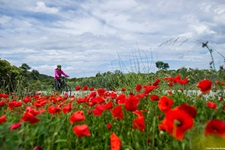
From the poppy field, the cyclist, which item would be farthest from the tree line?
the poppy field

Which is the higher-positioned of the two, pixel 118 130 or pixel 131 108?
pixel 131 108

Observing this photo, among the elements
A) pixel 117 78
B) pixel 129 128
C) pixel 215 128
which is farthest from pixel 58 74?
pixel 215 128

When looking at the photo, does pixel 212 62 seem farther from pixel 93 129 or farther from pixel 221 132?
pixel 221 132

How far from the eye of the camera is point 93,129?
3.07 meters

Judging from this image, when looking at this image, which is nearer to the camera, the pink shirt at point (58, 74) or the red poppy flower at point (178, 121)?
the red poppy flower at point (178, 121)

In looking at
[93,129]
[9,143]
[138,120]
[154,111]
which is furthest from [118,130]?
[9,143]

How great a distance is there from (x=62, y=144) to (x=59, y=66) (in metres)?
10.1

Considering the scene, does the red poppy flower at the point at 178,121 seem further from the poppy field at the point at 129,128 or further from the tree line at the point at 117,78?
the tree line at the point at 117,78

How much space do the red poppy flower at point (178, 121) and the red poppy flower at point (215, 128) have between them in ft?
0.56

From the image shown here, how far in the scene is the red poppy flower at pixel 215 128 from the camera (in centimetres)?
147

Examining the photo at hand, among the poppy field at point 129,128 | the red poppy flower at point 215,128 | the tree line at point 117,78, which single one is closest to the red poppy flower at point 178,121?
the poppy field at point 129,128

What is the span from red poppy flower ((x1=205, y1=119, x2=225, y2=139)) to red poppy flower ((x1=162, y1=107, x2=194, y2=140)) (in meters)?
0.17

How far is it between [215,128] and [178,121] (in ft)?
0.86

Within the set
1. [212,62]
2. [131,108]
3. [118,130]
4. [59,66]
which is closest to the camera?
[131,108]
